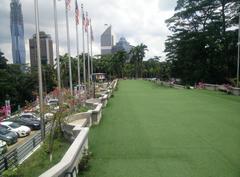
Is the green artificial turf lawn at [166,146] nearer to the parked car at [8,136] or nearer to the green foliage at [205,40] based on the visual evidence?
the parked car at [8,136]

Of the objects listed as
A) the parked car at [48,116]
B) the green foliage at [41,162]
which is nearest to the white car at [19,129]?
the parked car at [48,116]

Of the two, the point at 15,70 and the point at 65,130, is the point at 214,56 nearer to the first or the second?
the point at 65,130

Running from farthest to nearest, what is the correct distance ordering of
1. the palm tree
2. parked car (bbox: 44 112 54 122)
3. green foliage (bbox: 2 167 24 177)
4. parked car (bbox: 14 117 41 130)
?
the palm tree → parked car (bbox: 14 117 41 130) → parked car (bbox: 44 112 54 122) → green foliage (bbox: 2 167 24 177)

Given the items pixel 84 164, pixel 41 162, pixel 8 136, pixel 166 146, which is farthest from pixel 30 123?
pixel 84 164

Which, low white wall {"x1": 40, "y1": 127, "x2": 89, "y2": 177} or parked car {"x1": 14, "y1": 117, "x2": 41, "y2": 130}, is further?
parked car {"x1": 14, "y1": 117, "x2": 41, "y2": 130}

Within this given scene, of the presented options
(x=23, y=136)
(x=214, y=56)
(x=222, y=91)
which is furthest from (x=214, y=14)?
(x=23, y=136)

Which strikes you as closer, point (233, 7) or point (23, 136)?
point (23, 136)

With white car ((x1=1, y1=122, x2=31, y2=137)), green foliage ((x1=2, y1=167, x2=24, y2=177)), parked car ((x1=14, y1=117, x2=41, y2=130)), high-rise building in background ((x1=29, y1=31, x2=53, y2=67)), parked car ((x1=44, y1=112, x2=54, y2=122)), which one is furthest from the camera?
parked car ((x1=14, y1=117, x2=41, y2=130))

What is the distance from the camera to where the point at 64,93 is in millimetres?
11688

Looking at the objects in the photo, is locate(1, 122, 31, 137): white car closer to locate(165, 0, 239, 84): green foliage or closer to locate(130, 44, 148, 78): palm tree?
locate(165, 0, 239, 84): green foliage

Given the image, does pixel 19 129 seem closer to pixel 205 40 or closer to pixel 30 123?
pixel 30 123

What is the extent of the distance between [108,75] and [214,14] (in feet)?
216

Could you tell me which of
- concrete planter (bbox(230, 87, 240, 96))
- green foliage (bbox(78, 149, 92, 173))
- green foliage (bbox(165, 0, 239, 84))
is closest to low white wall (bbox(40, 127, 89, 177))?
green foliage (bbox(78, 149, 92, 173))

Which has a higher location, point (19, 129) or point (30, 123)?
point (19, 129)
